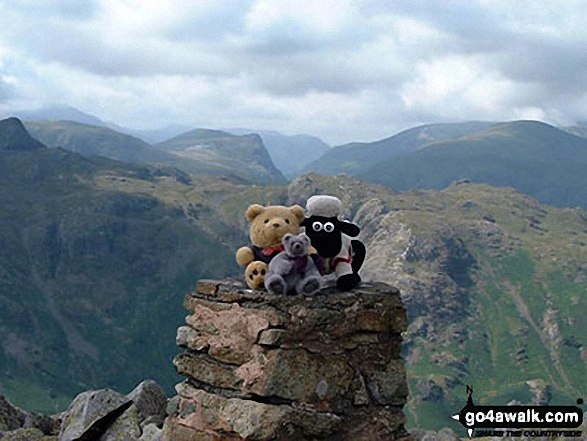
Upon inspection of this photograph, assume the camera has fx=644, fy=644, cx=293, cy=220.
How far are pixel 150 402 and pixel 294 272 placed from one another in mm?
12644

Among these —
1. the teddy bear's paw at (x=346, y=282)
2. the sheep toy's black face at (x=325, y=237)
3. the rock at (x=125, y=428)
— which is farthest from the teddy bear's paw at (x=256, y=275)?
the rock at (x=125, y=428)

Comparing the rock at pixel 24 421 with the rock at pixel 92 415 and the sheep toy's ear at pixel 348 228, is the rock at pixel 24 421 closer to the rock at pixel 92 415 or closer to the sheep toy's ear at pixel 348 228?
the rock at pixel 92 415

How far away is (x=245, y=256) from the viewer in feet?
53.4

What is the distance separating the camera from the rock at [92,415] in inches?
872

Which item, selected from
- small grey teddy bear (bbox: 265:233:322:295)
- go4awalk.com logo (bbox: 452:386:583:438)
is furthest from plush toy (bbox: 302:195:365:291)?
go4awalk.com logo (bbox: 452:386:583:438)

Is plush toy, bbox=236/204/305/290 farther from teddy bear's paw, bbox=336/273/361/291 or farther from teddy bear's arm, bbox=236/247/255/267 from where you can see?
teddy bear's paw, bbox=336/273/361/291

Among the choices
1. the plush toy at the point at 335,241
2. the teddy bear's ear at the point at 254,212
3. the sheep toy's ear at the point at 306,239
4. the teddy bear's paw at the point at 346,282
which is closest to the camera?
the sheep toy's ear at the point at 306,239

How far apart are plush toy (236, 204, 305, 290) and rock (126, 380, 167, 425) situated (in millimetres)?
9713

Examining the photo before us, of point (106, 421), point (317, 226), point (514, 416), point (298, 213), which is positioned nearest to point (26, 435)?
point (106, 421)

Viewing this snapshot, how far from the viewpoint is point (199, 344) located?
1548 cm

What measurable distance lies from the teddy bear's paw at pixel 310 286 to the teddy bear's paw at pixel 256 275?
1.06 meters

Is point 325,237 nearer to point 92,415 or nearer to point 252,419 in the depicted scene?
point 252,419

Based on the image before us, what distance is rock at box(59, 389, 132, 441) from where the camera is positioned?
22156mm

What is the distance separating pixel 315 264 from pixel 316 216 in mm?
1485
